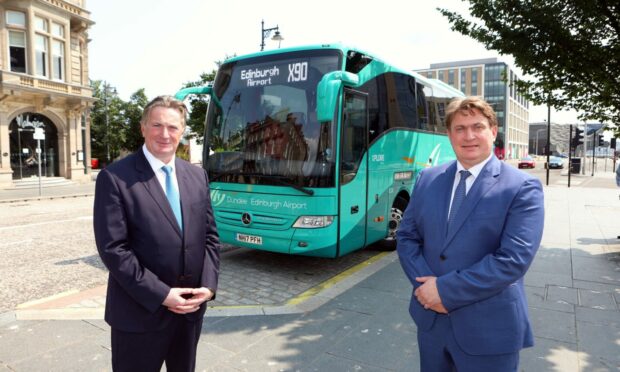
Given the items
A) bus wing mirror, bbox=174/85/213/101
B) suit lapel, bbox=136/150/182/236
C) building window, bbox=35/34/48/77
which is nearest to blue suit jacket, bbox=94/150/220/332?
suit lapel, bbox=136/150/182/236

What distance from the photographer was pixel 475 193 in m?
2.21

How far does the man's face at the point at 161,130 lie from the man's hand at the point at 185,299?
0.76 metres

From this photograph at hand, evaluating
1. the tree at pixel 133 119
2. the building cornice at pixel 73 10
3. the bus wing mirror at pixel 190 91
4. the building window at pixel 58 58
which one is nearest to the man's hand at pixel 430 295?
the bus wing mirror at pixel 190 91

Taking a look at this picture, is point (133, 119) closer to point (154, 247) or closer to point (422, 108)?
point (422, 108)

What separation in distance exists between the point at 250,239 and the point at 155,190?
4154 millimetres

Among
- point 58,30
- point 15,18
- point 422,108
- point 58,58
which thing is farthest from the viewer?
point 58,58

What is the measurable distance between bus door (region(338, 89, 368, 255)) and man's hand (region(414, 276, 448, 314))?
3876 millimetres

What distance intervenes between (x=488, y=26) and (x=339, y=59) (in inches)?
143

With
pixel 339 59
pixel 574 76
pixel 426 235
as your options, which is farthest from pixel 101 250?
pixel 574 76

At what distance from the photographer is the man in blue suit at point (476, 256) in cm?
210

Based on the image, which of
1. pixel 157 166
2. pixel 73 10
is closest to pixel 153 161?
pixel 157 166

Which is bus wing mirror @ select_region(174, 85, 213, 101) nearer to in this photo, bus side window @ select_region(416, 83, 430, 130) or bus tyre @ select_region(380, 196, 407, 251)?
bus tyre @ select_region(380, 196, 407, 251)

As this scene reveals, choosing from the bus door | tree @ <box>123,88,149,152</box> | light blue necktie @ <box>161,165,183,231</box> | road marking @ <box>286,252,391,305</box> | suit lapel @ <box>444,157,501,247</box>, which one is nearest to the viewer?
suit lapel @ <box>444,157,501,247</box>

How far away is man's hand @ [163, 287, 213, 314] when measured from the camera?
7.61 feet
